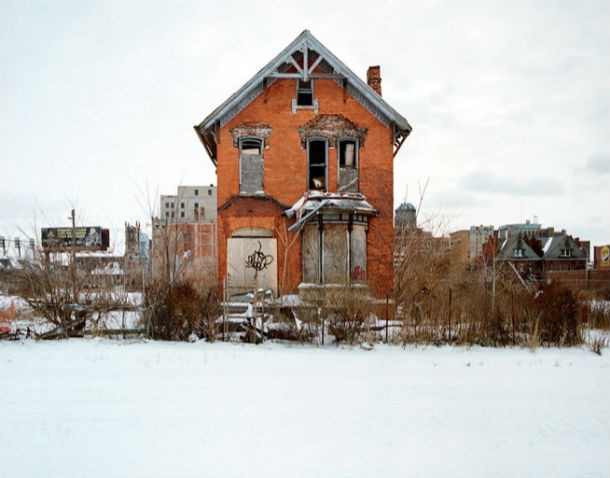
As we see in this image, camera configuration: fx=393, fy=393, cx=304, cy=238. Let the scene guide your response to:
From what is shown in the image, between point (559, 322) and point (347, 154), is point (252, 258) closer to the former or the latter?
point (347, 154)

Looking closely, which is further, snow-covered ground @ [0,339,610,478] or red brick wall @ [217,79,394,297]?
red brick wall @ [217,79,394,297]

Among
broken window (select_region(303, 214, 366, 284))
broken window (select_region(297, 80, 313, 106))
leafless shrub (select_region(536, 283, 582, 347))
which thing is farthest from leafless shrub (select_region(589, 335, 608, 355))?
broken window (select_region(297, 80, 313, 106))

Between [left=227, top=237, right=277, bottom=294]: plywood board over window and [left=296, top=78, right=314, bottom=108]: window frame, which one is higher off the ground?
[left=296, top=78, right=314, bottom=108]: window frame

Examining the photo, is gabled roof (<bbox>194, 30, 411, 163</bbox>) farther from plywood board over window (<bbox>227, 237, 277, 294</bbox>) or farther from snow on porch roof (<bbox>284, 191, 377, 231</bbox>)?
plywood board over window (<bbox>227, 237, 277, 294</bbox>)

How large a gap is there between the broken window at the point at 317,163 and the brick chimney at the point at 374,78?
4.18 metres

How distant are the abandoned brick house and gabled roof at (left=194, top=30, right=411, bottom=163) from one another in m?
0.04

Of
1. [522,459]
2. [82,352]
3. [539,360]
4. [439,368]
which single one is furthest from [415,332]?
[82,352]

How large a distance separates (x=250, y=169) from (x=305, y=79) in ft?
13.3

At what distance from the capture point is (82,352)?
988 cm

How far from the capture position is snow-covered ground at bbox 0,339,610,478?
4.73m

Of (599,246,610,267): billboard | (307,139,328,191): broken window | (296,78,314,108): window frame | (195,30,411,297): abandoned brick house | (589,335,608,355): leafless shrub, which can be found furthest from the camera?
(599,246,610,267): billboard

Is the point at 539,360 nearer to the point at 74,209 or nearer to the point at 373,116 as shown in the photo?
the point at 373,116

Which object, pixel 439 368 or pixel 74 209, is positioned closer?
pixel 439 368

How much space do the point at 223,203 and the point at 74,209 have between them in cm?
517
